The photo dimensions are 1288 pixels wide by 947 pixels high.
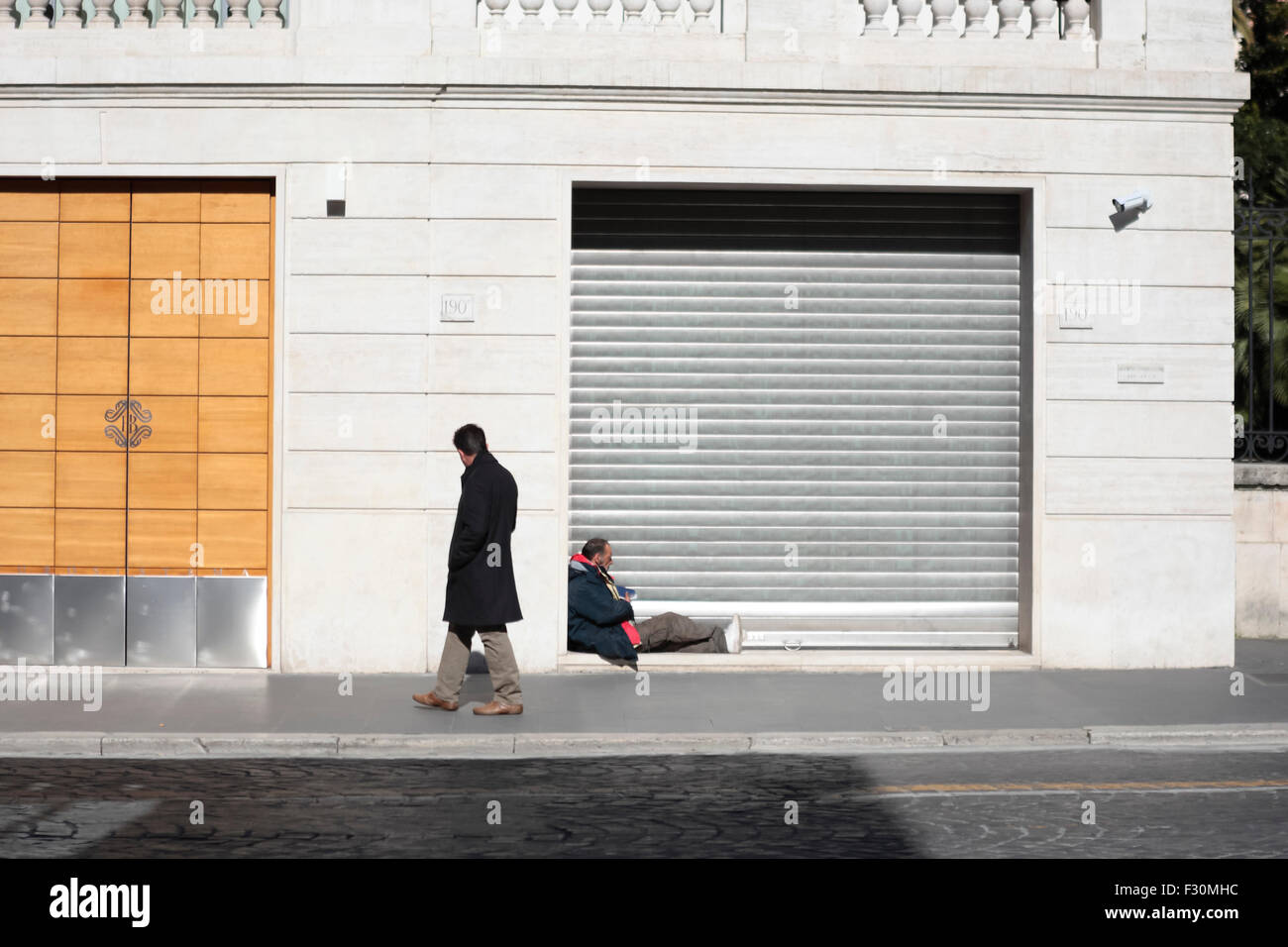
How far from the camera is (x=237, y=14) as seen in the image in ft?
44.1

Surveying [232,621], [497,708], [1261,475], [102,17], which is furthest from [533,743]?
[1261,475]

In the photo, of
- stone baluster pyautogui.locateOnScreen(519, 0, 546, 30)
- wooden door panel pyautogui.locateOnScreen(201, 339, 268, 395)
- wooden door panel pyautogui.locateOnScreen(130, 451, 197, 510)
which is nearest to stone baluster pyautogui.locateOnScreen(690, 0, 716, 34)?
stone baluster pyautogui.locateOnScreen(519, 0, 546, 30)

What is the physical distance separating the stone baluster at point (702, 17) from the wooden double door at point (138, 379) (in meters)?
3.96

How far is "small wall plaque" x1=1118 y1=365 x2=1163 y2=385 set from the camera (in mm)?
13273

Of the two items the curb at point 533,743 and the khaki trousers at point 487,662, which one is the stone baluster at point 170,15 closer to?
the khaki trousers at point 487,662

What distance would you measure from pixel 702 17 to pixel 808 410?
358 centimetres

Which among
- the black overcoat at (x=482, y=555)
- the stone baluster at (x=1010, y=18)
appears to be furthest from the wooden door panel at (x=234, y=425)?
the stone baluster at (x=1010, y=18)

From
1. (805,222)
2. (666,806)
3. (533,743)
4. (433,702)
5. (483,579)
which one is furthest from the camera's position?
(805,222)

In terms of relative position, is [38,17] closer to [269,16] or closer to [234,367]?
[269,16]

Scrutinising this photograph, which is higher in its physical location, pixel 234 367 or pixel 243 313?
pixel 243 313

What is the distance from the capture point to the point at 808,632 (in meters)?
13.7

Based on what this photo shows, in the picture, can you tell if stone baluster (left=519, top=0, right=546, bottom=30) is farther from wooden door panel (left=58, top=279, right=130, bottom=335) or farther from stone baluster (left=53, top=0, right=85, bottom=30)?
wooden door panel (left=58, top=279, right=130, bottom=335)

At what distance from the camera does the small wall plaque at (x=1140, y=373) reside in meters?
13.3
